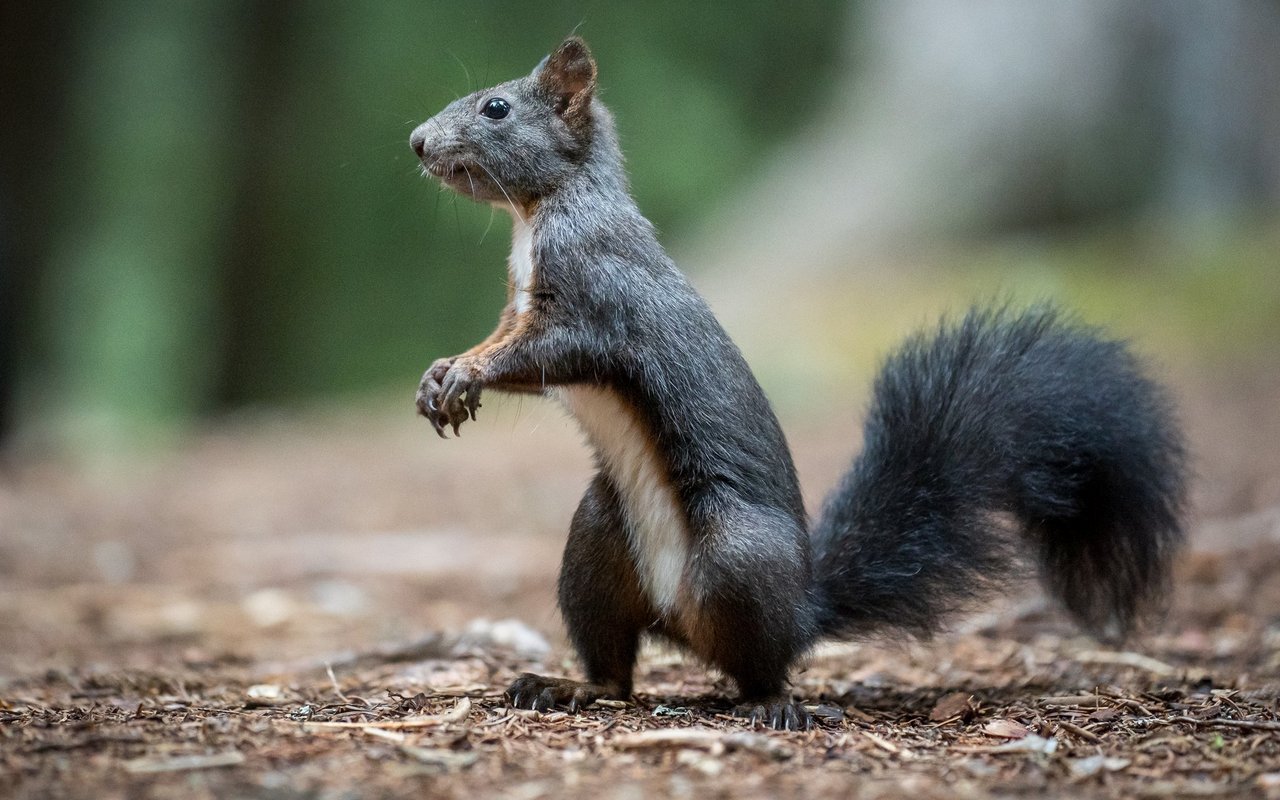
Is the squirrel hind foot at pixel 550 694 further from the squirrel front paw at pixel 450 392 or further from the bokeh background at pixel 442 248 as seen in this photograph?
the bokeh background at pixel 442 248

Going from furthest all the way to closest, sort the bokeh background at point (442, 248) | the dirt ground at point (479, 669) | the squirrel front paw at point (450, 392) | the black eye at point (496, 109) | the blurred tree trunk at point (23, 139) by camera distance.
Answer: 1. the blurred tree trunk at point (23, 139)
2. the bokeh background at point (442, 248)
3. the black eye at point (496, 109)
4. the squirrel front paw at point (450, 392)
5. the dirt ground at point (479, 669)

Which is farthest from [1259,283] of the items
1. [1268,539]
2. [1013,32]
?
[1268,539]

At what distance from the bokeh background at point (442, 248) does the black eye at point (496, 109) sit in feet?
0.96

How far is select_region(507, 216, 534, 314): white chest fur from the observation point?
335 centimetres

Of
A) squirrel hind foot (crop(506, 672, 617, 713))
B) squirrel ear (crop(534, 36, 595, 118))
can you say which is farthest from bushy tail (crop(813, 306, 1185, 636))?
squirrel ear (crop(534, 36, 595, 118))

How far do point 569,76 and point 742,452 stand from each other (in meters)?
1.22

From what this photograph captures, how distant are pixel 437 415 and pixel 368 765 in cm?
96

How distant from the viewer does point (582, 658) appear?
3381 mm

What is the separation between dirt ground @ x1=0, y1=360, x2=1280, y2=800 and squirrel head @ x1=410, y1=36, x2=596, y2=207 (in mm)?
930

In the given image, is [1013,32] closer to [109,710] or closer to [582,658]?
[582,658]

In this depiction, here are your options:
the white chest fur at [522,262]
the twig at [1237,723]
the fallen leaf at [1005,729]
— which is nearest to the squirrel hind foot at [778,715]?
the fallen leaf at [1005,729]

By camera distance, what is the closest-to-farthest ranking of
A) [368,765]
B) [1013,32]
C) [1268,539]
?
[368,765]
[1268,539]
[1013,32]

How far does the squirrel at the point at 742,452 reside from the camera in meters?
3.17

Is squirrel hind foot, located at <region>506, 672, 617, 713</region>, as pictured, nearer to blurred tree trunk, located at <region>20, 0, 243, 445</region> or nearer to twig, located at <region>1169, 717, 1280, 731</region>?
twig, located at <region>1169, 717, 1280, 731</region>
